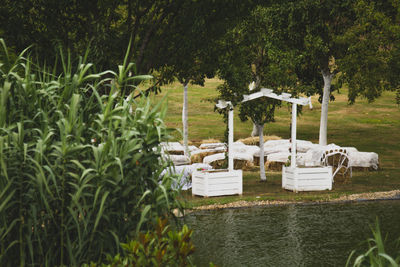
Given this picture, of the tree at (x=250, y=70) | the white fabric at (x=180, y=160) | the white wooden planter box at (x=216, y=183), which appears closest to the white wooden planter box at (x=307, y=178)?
the white wooden planter box at (x=216, y=183)

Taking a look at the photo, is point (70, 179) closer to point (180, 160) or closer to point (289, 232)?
point (289, 232)

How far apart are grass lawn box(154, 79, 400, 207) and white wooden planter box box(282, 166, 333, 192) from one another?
0.30 meters

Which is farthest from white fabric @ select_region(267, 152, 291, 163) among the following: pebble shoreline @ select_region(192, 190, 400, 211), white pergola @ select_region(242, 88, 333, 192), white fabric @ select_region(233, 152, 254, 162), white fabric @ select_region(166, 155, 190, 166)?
pebble shoreline @ select_region(192, 190, 400, 211)

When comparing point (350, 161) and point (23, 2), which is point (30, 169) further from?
point (350, 161)

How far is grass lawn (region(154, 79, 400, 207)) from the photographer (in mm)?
17406

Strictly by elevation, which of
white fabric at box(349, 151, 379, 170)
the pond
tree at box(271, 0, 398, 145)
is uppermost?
tree at box(271, 0, 398, 145)

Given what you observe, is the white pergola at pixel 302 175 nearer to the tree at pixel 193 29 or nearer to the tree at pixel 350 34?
the tree at pixel 193 29

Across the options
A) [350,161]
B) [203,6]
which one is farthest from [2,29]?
[350,161]

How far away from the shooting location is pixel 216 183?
1708 cm

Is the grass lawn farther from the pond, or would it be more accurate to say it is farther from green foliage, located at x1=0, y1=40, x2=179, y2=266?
green foliage, located at x1=0, y1=40, x2=179, y2=266

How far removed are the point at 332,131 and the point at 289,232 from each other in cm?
2783

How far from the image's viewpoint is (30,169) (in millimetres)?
5555

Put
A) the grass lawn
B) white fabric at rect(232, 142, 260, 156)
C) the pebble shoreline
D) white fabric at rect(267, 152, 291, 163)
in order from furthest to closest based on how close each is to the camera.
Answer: white fabric at rect(232, 142, 260, 156) → white fabric at rect(267, 152, 291, 163) → the grass lawn → the pebble shoreline

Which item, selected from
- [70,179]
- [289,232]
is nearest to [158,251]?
[70,179]
